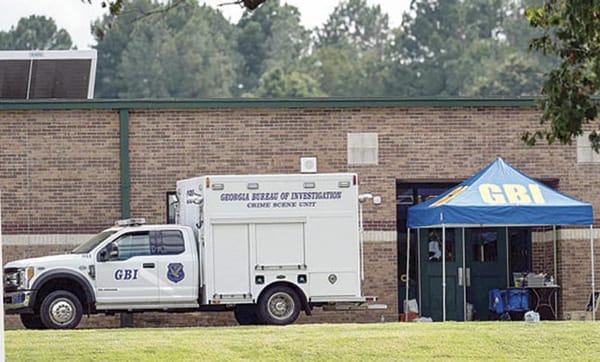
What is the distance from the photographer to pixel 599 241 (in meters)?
29.0

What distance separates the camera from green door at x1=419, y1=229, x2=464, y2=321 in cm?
2931

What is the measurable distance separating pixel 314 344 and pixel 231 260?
4800 mm

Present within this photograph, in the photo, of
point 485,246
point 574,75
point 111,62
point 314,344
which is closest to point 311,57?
point 111,62

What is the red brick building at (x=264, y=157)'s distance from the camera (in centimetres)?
2803

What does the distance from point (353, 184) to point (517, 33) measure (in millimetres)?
95338

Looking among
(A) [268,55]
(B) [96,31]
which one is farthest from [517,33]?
(B) [96,31]

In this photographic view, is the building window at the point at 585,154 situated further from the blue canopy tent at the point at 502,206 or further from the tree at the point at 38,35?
the tree at the point at 38,35

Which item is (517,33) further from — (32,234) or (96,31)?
(96,31)

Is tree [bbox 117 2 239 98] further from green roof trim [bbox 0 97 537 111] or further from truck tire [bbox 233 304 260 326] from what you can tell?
truck tire [bbox 233 304 260 326]

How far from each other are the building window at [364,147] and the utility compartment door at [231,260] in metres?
4.90

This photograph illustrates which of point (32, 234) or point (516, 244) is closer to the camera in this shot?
point (32, 234)

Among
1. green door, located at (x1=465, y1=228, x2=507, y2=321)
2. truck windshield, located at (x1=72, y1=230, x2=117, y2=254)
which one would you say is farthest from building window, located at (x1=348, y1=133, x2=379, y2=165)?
truck windshield, located at (x1=72, y1=230, x2=117, y2=254)

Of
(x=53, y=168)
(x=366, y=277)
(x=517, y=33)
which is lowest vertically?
(x=366, y=277)

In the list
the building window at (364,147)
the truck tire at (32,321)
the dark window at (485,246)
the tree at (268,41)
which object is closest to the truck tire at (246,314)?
the truck tire at (32,321)
